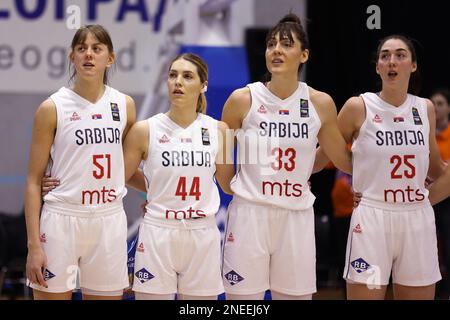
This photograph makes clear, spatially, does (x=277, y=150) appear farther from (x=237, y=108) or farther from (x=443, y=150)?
(x=443, y=150)

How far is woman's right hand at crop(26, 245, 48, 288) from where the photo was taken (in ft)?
14.8

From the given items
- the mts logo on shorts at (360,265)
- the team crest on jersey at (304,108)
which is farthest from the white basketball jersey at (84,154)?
the mts logo on shorts at (360,265)

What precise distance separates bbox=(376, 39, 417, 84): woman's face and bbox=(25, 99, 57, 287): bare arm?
1.97 m

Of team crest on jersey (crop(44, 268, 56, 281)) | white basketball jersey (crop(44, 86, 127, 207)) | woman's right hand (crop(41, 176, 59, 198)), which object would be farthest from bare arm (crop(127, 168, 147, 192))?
team crest on jersey (crop(44, 268, 56, 281))

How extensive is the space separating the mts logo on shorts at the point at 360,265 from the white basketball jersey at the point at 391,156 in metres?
0.36

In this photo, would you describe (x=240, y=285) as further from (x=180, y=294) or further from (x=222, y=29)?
(x=222, y=29)

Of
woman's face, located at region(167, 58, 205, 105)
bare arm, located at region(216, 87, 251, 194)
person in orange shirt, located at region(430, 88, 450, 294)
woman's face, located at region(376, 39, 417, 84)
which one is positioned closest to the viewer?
woman's face, located at region(167, 58, 205, 105)

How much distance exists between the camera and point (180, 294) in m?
4.71

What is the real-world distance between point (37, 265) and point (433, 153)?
97.5 inches

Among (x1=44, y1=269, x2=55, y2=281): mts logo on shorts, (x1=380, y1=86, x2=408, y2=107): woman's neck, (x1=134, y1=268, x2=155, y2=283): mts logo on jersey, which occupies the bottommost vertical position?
(x1=134, y1=268, x2=155, y2=283): mts logo on jersey

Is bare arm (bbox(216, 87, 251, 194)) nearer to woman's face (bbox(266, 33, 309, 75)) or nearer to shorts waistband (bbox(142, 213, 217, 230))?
woman's face (bbox(266, 33, 309, 75))

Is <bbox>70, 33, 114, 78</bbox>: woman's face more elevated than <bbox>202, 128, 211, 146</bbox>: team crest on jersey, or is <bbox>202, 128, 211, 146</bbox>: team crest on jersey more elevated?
<bbox>70, 33, 114, 78</bbox>: woman's face

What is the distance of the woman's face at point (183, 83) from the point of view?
472 centimetres
